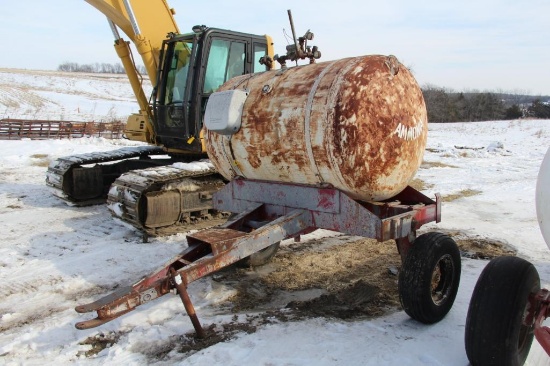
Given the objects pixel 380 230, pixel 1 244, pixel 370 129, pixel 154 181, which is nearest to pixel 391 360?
pixel 380 230

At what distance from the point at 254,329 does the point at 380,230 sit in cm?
131

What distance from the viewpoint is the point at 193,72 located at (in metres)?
7.34

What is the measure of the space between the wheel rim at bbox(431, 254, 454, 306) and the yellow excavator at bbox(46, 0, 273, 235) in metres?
3.71

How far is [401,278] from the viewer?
3.96 metres

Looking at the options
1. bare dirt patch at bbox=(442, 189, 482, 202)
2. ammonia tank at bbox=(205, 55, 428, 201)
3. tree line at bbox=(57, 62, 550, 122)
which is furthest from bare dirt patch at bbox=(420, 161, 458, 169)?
tree line at bbox=(57, 62, 550, 122)

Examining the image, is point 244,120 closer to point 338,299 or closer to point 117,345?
point 338,299

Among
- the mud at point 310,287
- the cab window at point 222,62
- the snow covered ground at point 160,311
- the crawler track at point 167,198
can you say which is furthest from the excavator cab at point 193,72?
the mud at point 310,287

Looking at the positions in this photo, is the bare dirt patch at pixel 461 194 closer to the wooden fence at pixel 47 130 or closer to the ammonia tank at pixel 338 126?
the ammonia tank at pixel 338 126

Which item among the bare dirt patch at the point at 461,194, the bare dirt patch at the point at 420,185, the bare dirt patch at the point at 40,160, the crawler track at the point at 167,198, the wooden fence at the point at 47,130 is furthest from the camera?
the wooden fence at the point at 47,130

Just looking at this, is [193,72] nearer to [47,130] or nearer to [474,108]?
[47,130]

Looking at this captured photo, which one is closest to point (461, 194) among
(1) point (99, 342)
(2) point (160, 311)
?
(2) point (160, 311)

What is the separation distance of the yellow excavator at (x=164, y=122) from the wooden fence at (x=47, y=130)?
13.4 metres

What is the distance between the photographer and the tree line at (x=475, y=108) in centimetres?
5072

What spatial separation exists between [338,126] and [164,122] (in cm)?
471
